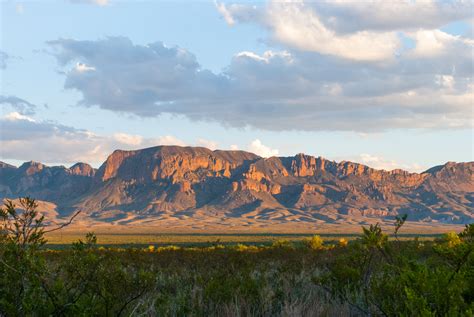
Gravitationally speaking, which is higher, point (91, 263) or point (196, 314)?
point (91, 263)

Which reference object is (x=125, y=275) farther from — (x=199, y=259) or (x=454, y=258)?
(x=199, y=259)

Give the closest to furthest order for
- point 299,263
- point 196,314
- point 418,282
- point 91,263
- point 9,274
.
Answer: point 418,282, point 9,274, point 91,263, point 196,314, point 299,263

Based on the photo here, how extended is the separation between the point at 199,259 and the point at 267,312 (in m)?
12.3

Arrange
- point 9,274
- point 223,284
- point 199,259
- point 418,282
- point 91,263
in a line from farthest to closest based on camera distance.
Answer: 1. point 199,259
2. point 223,284
3. point 91,263
4. point 9,274
5. point 418,282

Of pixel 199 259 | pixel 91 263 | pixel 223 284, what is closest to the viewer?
pixel 91 263

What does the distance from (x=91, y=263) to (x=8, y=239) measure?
798 millimetres

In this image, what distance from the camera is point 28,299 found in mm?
4676

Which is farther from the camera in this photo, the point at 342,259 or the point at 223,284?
the point at 342,259

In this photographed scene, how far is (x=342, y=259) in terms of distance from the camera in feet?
30.9

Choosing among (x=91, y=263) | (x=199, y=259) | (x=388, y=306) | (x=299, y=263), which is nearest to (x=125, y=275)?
(x=91, y=263)

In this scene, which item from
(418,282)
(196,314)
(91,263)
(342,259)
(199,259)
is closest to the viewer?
(418,282)

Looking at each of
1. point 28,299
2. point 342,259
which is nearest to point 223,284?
point 342,259

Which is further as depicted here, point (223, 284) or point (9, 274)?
point (223, 284)

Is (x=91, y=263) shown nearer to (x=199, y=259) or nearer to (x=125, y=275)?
(x=125, y=275)
